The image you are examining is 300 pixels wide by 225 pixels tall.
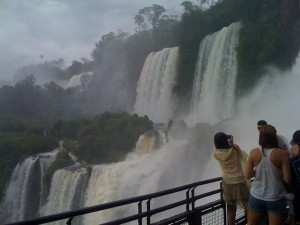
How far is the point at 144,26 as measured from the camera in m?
66.9

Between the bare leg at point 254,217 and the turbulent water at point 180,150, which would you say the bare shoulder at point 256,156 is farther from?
the turbulent water at point 180,150

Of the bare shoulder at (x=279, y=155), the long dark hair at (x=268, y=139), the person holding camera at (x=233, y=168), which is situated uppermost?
the long dark hair at (x=268, y=139)

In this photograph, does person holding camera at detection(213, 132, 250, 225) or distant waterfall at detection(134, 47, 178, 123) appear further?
distant waterfall at detection(134, 47, 178, 123)

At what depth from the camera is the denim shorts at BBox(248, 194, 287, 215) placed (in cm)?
337

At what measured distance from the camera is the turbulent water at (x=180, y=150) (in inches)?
643

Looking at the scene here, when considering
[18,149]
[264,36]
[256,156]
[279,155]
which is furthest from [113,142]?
[279,155]

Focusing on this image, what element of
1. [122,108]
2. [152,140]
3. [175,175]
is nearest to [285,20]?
[152,140]

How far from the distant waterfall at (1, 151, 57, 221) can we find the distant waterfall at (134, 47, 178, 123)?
32.9 feet

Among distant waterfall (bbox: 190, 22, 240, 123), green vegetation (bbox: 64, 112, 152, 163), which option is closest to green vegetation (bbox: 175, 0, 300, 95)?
distant waterfall (bbox: 190, 22, 240, 123)

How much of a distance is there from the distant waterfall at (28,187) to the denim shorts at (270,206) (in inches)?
947

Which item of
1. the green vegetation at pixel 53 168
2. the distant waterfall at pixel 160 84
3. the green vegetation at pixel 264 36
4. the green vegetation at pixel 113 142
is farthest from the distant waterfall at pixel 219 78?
the green vegetation at pixel 53 168

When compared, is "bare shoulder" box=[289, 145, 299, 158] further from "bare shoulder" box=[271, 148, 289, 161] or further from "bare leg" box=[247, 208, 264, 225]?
"bare leg" box=[247, 208, 264, 225]

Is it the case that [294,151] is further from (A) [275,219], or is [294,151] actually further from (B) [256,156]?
(A) [275,219]

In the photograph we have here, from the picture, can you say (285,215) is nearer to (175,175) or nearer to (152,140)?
(175,175)
